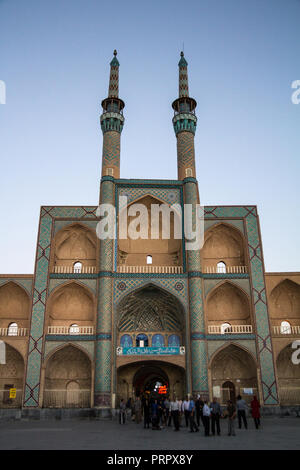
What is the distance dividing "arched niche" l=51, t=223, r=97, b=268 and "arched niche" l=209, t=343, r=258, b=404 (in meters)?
10.2

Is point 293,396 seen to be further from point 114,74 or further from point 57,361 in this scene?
point 114,74

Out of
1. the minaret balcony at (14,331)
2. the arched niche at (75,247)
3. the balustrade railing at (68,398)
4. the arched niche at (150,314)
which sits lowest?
the balustrade railing at (68,398)

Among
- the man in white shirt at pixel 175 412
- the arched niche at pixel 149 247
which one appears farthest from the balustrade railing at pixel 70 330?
the man in white shirt at pixel 175 412

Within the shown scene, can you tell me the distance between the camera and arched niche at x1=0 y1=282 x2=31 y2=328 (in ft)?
81.6

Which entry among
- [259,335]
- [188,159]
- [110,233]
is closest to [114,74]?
[188,159]

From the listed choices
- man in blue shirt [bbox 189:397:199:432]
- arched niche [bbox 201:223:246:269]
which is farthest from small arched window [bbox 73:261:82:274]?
man in blue shirt [bbox 189:397:199:432]

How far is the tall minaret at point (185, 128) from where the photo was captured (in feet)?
88.8

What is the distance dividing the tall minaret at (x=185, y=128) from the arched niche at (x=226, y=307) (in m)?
8.11

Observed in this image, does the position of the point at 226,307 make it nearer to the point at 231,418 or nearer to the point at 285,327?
the point at 285,327

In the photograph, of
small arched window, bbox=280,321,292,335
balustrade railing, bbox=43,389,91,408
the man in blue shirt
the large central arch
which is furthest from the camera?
small arched window, bbox=280,321,292,335

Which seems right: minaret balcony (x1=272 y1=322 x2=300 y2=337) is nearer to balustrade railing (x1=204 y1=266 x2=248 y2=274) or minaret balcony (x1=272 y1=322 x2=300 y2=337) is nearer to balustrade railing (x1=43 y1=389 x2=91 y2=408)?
balustrade railing (x1=204 y1=266 x2=248 y2=274)

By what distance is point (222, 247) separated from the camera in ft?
88.3

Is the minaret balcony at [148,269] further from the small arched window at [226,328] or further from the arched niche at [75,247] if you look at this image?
the small arched window at [226,328]
